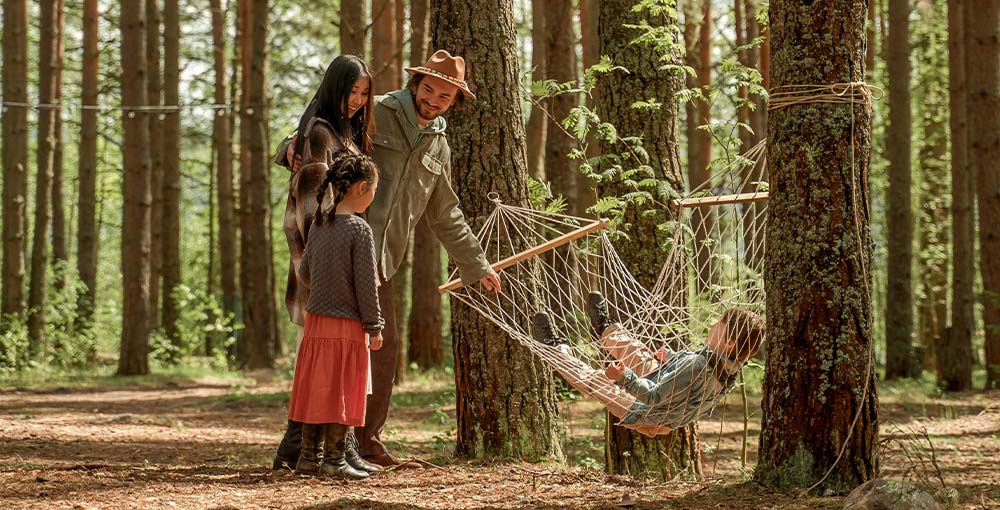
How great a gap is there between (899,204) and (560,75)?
419cm

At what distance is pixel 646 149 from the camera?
16.9 feet

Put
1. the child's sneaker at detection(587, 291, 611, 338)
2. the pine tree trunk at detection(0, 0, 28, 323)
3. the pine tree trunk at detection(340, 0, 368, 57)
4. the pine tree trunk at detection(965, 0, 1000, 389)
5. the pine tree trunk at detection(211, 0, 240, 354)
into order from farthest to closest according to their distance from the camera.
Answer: the pine tree trunk at detection(211, 0, 240, 354) → the pine tree trunk at detection(0, 0, 28, 323) → the pine tree trunk at detection(965, 0, 1000, 389) → the pine tree trunk at detection(340, 0, 368, 57) → the child's sneaker at detection(587, 291, 611, 338)

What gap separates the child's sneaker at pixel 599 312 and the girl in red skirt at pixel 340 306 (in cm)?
142

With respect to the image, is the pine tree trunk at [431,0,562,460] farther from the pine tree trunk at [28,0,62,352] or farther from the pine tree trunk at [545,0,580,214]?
the pine tree trunk at [28,0,62,352]

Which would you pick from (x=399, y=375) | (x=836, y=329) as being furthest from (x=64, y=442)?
(x=399, y=375)

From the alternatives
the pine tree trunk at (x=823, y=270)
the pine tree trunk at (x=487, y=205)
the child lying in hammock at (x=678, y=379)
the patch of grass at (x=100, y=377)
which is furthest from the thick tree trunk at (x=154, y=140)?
the pine tree trunk at (x=823, y=270)

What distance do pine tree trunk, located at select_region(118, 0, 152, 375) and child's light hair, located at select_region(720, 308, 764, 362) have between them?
8263 millimetres

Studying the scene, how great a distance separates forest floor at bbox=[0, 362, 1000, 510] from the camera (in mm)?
3562

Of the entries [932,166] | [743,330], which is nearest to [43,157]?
[743,330]

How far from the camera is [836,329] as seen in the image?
344 cm

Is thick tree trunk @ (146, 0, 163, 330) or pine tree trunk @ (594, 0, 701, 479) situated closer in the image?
pine tree trunk @ (594, 0, 701, 479)

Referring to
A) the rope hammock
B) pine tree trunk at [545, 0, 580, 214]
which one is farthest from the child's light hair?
pine tree trunk at [545, 0, 580, 214]

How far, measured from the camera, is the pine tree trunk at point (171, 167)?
12781mm

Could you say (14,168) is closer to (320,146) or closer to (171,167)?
(171,167)
